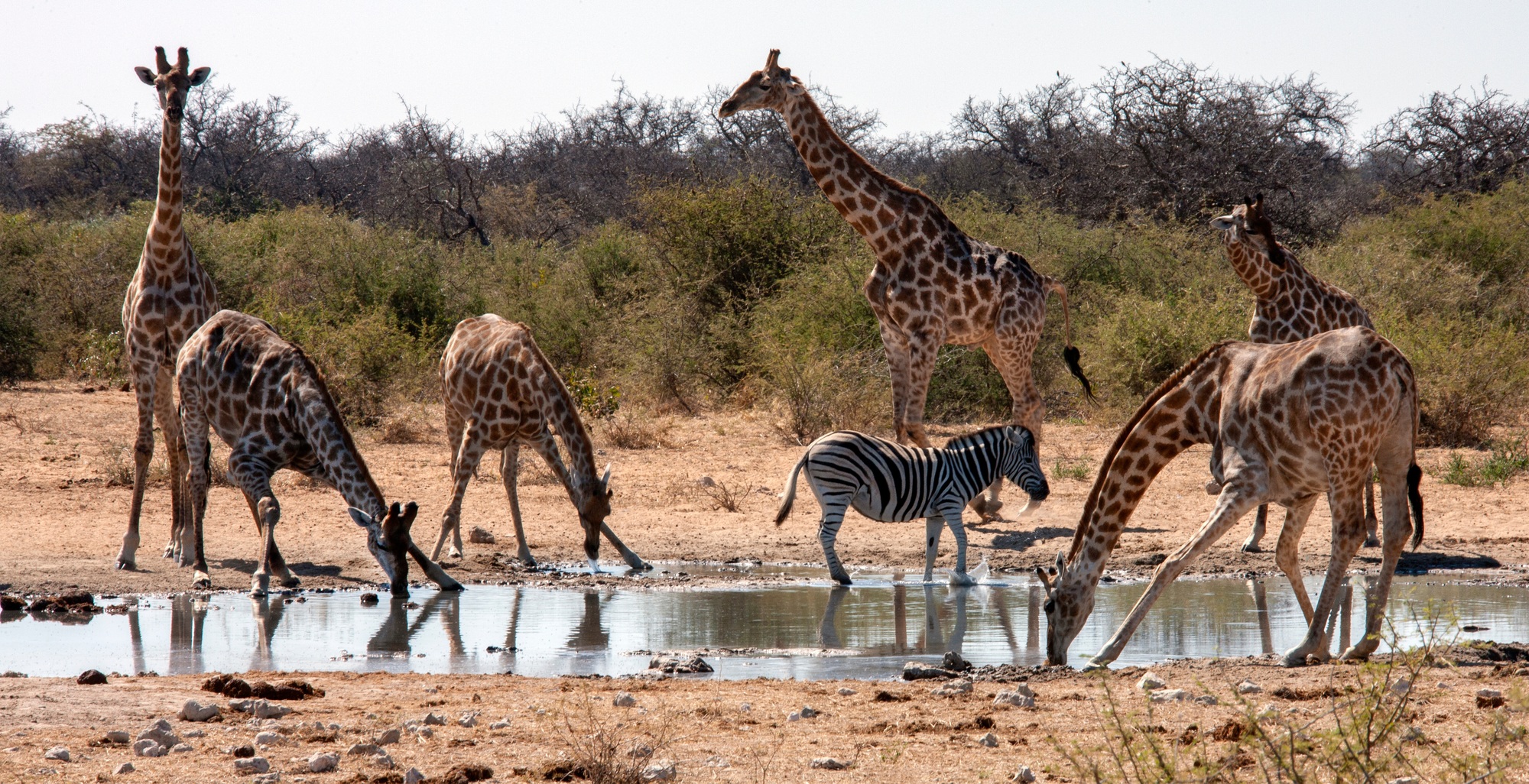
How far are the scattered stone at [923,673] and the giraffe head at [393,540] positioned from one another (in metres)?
3.26

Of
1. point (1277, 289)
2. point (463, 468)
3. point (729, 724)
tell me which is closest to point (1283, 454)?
point (729, 724)

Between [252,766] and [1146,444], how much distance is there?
14.1 feet

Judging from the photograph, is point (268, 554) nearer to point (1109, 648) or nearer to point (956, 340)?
point (1109, 648)

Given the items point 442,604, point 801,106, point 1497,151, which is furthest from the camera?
point 1497,151

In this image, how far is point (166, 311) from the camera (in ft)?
32.4

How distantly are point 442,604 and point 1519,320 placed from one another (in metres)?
17.0

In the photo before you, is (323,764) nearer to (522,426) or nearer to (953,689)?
(953,689)

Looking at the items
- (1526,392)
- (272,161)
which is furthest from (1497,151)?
(272,161)

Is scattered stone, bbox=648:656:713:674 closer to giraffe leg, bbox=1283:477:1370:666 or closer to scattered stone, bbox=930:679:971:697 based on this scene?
scattered stone, bbox=930:679:971:697

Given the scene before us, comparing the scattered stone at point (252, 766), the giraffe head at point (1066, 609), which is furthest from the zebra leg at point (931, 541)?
the scattered stone at point (252, 766)

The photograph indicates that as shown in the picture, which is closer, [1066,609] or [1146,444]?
[1066,609]

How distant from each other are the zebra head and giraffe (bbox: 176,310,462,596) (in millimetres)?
4144

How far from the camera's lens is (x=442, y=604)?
26.9 feet

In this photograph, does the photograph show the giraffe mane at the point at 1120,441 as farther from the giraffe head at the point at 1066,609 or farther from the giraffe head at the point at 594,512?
the giraffe head at the point at 594,512
